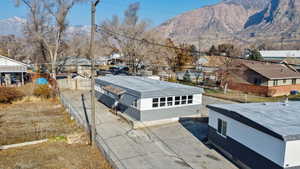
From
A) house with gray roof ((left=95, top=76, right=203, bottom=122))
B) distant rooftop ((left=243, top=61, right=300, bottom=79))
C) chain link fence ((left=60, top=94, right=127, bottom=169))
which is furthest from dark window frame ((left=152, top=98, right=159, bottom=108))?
distant rooftop ((left=243, top=61, right=300, bottom=79))

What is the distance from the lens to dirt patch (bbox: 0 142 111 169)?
10.5 metres

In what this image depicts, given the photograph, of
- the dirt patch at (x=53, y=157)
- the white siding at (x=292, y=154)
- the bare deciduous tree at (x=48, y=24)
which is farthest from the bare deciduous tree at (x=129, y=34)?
the white siding at (x=292, y=154)

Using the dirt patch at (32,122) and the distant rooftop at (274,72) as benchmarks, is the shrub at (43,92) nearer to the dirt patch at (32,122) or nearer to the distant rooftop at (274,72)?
the dirt patch at (32,122)

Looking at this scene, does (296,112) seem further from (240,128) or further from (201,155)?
(201,155)

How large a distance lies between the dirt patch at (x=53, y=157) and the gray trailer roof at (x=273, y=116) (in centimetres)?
685

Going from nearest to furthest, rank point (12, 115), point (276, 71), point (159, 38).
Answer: point (12, 115) → point (276, 71) → point (159, 38)

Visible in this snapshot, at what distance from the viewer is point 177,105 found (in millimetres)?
17562

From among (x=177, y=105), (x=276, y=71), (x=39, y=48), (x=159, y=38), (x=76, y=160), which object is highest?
(x=159, y=38)

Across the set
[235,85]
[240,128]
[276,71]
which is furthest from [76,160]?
[276,71]

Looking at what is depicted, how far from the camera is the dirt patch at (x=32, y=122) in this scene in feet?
47.0

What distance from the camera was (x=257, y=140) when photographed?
9562 mm

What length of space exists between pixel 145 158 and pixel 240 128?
5034mm

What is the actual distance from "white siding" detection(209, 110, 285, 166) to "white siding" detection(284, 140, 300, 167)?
0.55 ft

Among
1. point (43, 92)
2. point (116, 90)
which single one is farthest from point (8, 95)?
point (116, 90)
